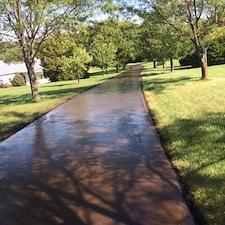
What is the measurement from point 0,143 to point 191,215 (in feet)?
25.4

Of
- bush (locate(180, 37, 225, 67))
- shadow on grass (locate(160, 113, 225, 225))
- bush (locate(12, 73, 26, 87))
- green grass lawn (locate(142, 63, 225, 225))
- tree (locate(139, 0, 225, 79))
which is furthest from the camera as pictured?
bush (locate(12, 73, 26, 87))

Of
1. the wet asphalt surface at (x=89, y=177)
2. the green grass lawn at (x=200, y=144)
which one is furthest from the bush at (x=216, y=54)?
the wet asphalt surface at (x=89, y=177)

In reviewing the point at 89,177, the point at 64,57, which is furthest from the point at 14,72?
the point at 89,177

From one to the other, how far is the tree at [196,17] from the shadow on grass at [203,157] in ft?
48.6

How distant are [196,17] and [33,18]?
402 inches

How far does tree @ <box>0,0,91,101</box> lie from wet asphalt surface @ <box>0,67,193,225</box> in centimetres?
917

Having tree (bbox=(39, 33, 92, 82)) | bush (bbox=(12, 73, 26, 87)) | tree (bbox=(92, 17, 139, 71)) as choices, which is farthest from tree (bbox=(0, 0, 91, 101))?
bush (bbox=(12, 73, 26, 87))

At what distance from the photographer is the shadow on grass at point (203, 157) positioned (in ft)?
20.7

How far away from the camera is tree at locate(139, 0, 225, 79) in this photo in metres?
26.6

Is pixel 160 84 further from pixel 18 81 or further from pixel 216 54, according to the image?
pixel 18 81

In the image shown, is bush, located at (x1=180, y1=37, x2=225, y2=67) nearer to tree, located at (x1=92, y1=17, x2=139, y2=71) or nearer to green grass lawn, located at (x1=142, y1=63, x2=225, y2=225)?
tree, located at (x1=92, y1=17, x2=139, y2=71)

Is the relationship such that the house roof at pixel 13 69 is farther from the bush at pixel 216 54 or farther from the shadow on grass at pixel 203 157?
the shadow on grass at pixel 203 157

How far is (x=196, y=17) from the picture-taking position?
27.3m

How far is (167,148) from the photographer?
10078 millimetres
